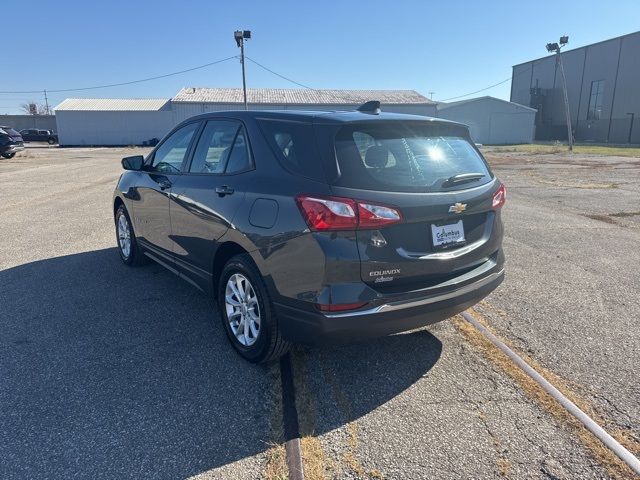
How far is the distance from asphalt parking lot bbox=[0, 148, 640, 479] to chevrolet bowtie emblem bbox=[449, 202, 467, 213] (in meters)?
1.13

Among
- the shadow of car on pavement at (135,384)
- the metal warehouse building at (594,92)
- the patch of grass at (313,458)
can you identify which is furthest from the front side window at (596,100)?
the patch of grass at (313,458)

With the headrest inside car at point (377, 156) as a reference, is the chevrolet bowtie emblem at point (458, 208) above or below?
below

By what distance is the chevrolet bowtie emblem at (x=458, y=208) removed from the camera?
3131 millimetres

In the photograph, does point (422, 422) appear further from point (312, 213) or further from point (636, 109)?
point (636, 109)

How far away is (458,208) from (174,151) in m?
2.87

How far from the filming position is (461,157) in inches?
141

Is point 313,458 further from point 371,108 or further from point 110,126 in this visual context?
point 110,126

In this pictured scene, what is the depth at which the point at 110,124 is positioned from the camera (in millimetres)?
50188

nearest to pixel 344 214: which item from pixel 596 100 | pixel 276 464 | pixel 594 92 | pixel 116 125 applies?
pixel 276 464

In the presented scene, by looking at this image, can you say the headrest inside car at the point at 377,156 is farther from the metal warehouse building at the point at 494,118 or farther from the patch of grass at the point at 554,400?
the metal warehouse building at the point at 494,118

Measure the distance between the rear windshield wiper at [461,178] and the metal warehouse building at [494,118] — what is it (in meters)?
48.2

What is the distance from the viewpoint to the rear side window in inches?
118

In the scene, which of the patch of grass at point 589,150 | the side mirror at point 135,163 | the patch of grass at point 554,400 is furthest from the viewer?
the patch of grass at point 589,150

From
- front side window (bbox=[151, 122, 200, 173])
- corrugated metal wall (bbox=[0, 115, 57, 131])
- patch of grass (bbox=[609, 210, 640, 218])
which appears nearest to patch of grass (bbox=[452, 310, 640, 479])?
front side window (bbox=[151, 122, 200, 173])
